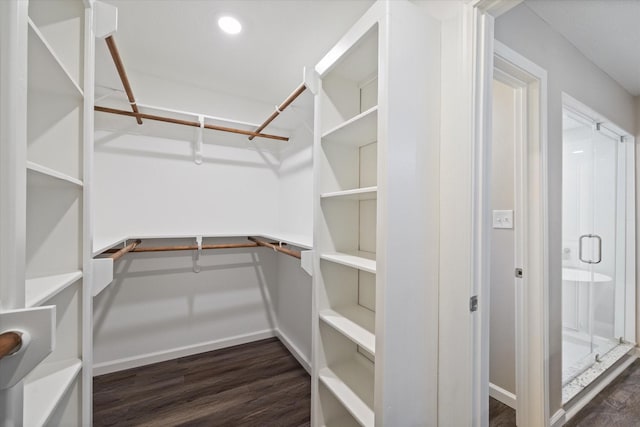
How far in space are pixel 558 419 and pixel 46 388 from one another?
2520mm

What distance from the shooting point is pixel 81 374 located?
0.99 m

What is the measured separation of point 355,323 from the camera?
1296 mm

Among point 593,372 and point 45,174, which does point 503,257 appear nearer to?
point 593,372

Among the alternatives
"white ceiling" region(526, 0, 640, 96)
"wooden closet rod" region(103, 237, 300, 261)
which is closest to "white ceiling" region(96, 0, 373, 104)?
"white ceiling" region(526, 0, 640, 96)

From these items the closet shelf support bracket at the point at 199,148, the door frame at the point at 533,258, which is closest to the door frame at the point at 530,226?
the door frame at the point at 533,258

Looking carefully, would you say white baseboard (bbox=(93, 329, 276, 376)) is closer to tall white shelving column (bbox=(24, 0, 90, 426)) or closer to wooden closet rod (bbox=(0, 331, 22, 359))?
tall white shelving column (bbox=(24, 0, 90, 426))

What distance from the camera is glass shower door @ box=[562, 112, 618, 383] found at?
2.41 m

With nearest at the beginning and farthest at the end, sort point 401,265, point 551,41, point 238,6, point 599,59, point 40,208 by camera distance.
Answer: point 40,208, point 401,265, point 238,6, point 551,41, point 599,59

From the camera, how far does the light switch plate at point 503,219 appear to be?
167 cm

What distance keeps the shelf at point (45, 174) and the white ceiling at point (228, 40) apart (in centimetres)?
116

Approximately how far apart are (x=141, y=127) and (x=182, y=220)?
0.84m

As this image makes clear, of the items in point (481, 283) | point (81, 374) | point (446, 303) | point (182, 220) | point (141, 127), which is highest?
point (141, 127)

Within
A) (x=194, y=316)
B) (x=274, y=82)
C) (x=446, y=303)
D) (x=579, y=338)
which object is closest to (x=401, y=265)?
(x=446, y=303)

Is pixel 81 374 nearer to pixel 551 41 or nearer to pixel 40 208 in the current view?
pixel 40 208
